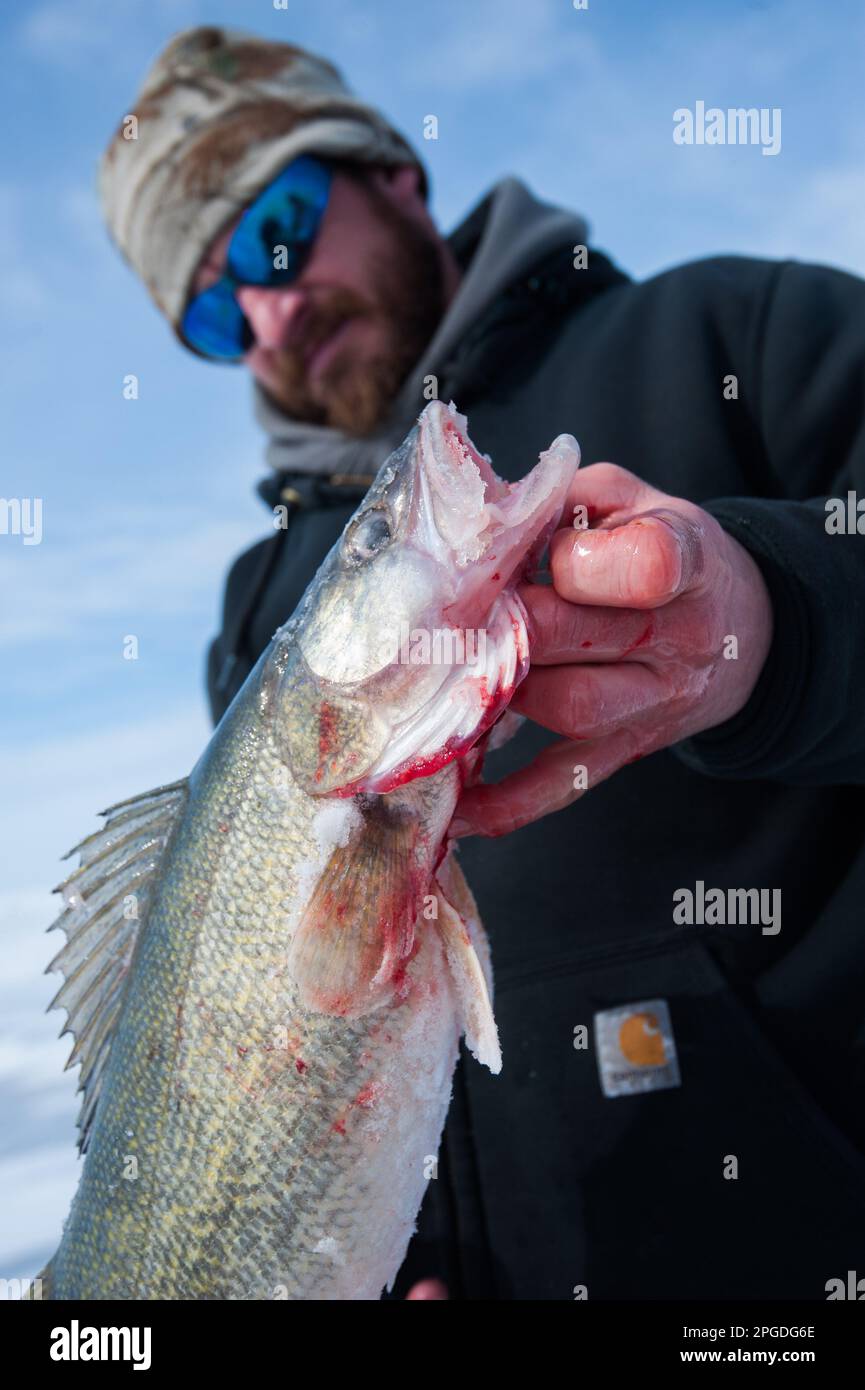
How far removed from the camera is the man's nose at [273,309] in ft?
13.1

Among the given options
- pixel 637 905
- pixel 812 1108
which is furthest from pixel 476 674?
pixel 812 1108

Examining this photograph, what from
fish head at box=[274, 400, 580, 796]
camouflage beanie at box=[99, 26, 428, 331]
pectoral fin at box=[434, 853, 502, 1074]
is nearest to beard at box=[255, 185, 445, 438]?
camouflage beanie at box=[99, 26, 428, 331]

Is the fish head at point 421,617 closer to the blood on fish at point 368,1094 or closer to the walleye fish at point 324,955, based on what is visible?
the walleye fish at point 324,955

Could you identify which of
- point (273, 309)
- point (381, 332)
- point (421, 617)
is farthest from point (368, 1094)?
point (273, 309)

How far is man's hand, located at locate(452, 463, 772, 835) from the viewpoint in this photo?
4.86ft

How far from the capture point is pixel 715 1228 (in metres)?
2.36

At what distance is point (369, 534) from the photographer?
66.5 inches

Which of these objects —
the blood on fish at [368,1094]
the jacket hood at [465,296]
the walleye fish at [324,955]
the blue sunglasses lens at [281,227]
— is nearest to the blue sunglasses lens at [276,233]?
the blue sunglasses lens at [281,227]

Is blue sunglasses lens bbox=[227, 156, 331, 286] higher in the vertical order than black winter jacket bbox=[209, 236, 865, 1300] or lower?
higher

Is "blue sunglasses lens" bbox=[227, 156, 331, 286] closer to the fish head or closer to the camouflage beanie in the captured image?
the camouflage beanie

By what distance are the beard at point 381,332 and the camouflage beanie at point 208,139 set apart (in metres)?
0.31

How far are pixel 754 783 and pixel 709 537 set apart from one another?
113cm

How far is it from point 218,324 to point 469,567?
2.97 m

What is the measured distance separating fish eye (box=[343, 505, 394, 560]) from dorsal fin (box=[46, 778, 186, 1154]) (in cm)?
57
